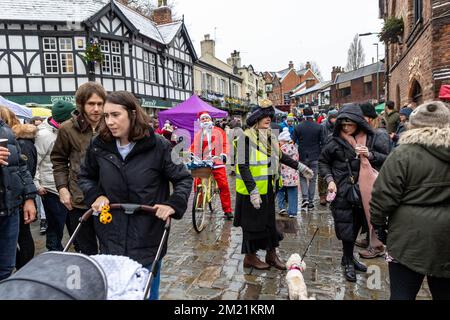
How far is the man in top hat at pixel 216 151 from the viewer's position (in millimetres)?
6766

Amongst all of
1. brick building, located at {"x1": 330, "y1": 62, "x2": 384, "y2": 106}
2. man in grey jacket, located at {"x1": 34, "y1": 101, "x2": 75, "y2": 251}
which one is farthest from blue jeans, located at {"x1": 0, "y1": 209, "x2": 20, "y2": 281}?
brick building, located at {"x1": 330, "y1": 62, "x2": 384, "y2": 106}

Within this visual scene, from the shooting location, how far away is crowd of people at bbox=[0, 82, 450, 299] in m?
2.37

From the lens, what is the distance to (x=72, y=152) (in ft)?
11.2

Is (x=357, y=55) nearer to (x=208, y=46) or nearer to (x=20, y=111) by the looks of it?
(x=208, y=46)

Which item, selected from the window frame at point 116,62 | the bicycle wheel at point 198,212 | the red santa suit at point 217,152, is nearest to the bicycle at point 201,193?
the bicycle wheel at point 198,212

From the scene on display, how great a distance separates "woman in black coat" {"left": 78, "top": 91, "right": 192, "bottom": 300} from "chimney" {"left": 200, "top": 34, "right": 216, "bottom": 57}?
3694cm

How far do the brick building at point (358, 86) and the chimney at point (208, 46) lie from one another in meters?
20.2

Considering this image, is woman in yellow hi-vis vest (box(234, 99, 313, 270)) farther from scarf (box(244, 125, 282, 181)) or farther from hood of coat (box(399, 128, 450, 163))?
hood of coat (box(399, 128, 450, 163))

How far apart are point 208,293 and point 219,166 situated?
3299 millimetres

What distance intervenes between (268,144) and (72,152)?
226cm

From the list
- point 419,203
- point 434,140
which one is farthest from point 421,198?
point 434,140

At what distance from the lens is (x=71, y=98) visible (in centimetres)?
1795
